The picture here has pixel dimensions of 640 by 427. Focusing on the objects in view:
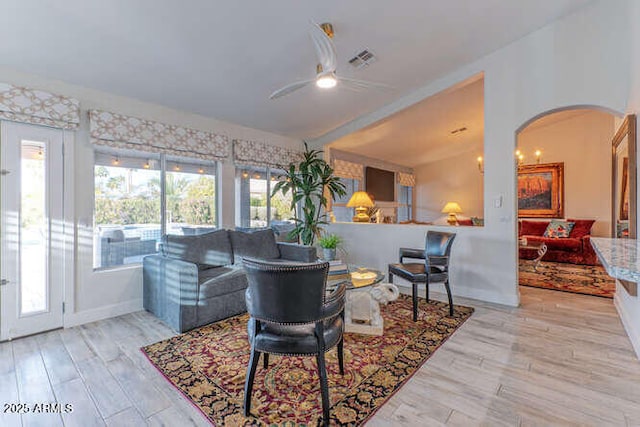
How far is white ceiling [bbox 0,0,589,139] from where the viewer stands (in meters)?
2.38

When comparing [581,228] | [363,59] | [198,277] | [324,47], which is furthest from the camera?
[581,228]

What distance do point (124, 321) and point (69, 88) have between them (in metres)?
2.52

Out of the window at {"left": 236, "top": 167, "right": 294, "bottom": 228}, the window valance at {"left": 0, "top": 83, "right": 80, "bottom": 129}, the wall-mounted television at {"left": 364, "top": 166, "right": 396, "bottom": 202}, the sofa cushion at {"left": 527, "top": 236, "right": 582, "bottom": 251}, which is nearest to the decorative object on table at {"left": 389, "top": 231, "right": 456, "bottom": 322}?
the window at {"left": 236, "top": 167, "right": 294, "bottom": 228}

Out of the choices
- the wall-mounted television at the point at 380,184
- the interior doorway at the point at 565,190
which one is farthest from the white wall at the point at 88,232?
the interior doorway at the point at 565,190

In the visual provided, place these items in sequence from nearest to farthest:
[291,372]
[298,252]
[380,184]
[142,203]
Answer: [291,372], [142,203], [298,252], [380,184]

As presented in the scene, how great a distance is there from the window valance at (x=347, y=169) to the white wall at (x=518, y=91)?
2.18m

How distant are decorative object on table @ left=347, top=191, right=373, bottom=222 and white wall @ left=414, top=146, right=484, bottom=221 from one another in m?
4.06

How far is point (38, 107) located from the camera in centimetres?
278

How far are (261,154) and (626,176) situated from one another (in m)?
4.48

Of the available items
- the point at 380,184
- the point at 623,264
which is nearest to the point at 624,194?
the point at 623,264

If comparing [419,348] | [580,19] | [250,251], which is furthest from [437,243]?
[580,19]

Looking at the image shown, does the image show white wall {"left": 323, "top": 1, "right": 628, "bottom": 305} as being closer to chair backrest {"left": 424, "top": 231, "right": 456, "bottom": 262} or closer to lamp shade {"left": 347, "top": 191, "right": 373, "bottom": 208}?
chair backrest {"left": 424, "top": 231, "right": 456, "bottom": 262}

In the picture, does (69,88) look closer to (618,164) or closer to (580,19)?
(580,19)

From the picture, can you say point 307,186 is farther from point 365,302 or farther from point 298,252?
point 365,302
